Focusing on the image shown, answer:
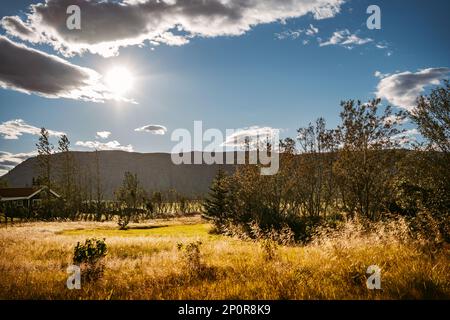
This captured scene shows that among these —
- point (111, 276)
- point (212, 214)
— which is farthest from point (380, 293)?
point (212, 214)

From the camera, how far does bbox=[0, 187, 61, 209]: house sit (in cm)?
6612

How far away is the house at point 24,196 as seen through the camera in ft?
217

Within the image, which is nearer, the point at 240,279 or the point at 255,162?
the point at 240,279

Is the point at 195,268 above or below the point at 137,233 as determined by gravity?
above

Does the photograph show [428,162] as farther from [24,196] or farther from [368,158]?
[24,196]

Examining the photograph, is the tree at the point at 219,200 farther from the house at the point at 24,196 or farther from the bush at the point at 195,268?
the house at the point at 24,196

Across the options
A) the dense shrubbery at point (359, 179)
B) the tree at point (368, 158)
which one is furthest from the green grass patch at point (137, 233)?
the tree at point (368, 158)

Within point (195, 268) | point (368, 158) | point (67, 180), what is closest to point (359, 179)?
point (368, 158)

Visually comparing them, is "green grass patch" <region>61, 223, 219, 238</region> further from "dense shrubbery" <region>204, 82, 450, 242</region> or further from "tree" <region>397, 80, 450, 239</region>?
"tree" <region>397, 80, 450, 239</region>

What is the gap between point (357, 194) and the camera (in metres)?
27.0

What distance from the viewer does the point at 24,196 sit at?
225ft

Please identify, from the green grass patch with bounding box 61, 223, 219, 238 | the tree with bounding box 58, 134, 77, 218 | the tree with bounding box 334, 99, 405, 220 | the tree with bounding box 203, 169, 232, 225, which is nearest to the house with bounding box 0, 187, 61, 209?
the tree with bounding box 58, 134, 77, 218

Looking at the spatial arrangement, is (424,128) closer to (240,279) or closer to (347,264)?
(347,264)
